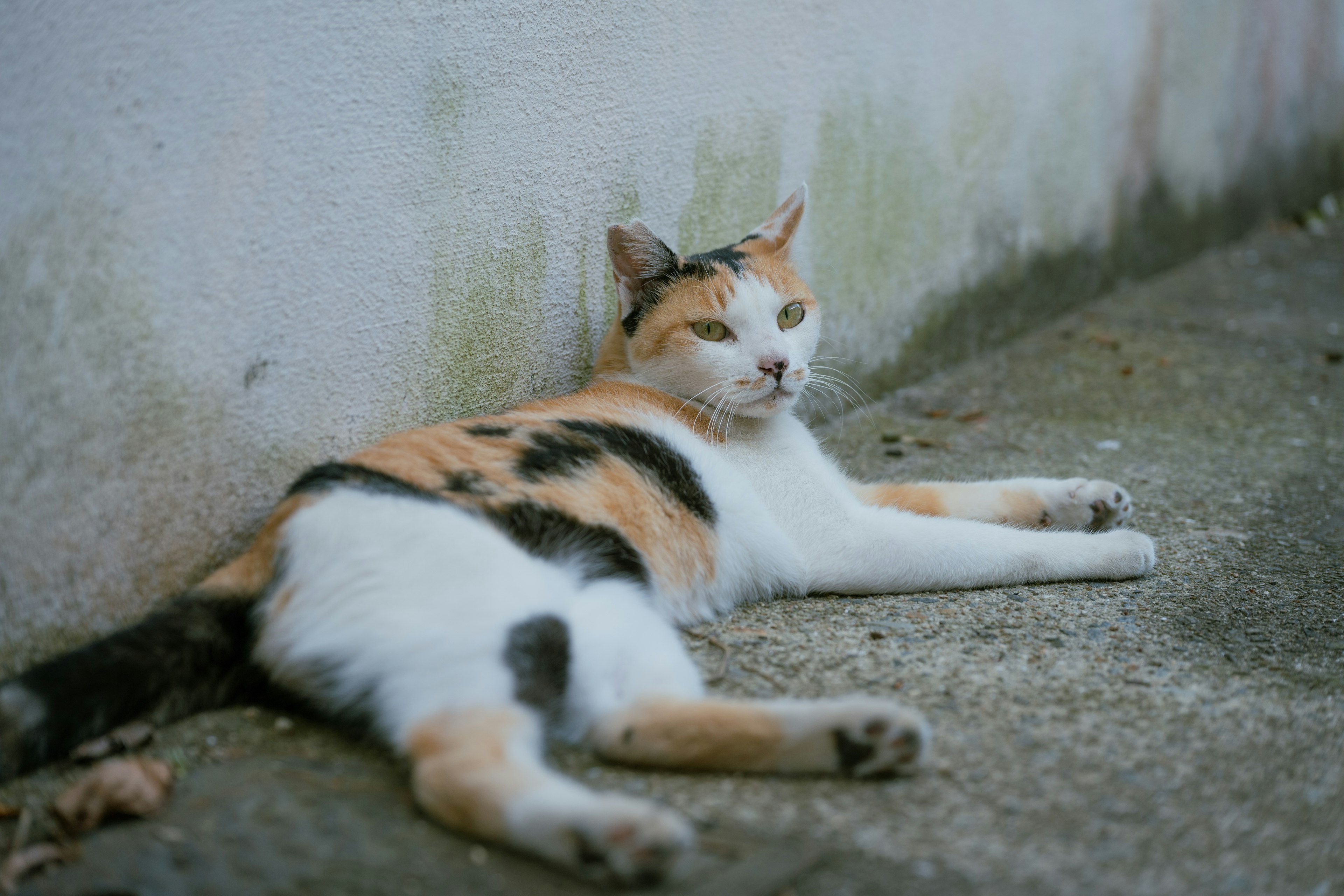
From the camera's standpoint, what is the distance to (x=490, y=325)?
2.85 m

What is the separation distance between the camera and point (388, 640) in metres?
1.78

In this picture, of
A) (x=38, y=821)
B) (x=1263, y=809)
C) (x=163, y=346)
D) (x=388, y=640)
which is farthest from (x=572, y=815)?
(x=163, y=346)

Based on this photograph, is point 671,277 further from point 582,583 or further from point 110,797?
point 110,797

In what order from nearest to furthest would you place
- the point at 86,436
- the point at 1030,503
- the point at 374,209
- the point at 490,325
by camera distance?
the point at 86,436
the point at 374,209
the point at 490,325
the point at 1030,503

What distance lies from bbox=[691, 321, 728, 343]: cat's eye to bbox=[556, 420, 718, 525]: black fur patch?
35 cm

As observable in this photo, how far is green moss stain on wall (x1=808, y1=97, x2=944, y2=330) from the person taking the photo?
3.91m

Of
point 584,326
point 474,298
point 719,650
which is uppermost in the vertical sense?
point 474,298

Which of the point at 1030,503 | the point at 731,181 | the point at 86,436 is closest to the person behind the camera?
the point at 86,436

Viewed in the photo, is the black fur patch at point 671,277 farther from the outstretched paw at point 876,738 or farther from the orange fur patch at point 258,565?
the outstretched paw at point 876,738

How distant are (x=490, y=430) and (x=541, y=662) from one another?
0.70m

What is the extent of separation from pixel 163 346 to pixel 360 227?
1.76 feet

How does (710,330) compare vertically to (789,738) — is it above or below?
above

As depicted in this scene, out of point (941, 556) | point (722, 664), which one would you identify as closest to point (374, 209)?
point (722, 664)

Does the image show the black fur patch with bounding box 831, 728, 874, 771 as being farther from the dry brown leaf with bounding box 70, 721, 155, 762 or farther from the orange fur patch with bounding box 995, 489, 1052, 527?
the orange fur patch with bounding box 995, 489, 1052, 527
